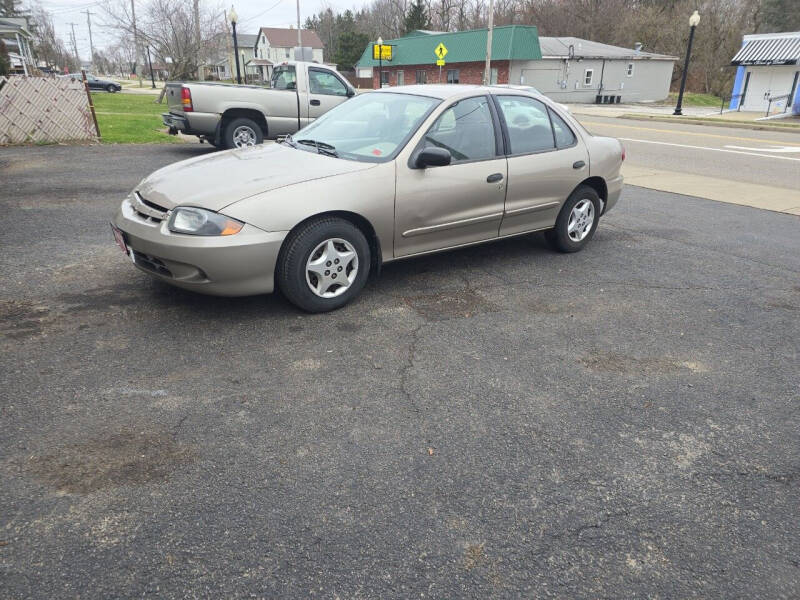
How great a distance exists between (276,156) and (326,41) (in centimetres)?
11113

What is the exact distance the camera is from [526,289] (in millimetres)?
5172

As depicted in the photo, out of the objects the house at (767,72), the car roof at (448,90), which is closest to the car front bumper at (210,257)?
the car roof at (448,90)

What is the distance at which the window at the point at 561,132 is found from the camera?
18.7 ft

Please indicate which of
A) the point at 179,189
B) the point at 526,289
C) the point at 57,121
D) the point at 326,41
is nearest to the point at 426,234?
the point at 526,289

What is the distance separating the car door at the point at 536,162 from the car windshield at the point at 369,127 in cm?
85

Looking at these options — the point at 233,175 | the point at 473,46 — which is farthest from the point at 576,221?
the point at 473,46

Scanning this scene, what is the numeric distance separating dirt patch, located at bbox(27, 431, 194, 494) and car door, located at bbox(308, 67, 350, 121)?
1038 cm

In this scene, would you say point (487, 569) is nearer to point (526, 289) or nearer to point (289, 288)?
point (289, 288)

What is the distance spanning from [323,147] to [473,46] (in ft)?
134

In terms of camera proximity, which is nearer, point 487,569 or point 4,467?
point 487,569

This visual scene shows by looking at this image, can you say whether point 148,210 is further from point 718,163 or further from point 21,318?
point 718,163

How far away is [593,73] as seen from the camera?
143ft

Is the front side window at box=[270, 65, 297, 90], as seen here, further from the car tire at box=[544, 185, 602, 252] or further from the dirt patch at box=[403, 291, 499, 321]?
the dirt patch at box=[403, 291, 499, 321]

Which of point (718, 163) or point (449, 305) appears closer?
point (449, 305)
